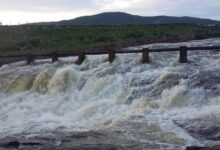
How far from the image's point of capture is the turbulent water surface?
16.6 metres

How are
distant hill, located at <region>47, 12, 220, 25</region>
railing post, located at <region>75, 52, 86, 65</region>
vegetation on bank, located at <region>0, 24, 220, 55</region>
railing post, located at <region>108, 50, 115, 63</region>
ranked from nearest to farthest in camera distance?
railing post, located at <region>108, 50, 115, 63</region> < railing post, located at <region>75, 52, 86, 65</region> < vegetation on bank, located at <region>0, 24, 220, 55</region> < distant hill, located at <region>47, 12, 220, 25</region>

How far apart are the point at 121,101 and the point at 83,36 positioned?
1262 inches

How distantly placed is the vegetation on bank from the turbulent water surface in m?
13.2

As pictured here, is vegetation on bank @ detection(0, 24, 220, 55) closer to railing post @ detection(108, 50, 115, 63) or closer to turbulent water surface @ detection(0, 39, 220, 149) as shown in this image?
railing post @ detection(108, 50, 115, 63)

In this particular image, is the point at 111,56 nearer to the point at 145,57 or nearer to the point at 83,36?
the point at 145,57

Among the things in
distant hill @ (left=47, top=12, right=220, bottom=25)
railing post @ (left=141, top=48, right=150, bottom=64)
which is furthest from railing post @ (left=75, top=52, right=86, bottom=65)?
distant hill @ (left=47, top=12, right=220, bottom=25)

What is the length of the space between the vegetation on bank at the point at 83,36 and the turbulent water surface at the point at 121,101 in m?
13.2

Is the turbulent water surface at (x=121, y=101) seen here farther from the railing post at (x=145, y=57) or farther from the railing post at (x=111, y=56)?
the railing post at (x=145, y=57)

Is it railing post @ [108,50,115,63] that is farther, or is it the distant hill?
the distant hill

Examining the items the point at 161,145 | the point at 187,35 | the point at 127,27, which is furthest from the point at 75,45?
the point at 161,145

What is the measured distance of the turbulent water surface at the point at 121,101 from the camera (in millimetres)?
16641

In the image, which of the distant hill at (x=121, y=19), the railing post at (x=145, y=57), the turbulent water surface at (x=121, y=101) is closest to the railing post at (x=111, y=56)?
the turbulent water surface at (x=121, y=101)

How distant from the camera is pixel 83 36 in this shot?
53344 mm

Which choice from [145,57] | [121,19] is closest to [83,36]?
[145,57]
